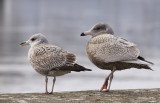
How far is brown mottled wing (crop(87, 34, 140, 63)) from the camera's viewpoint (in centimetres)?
989

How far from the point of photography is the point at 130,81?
2103 cm

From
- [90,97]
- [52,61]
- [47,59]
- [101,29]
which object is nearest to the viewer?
[90,97]

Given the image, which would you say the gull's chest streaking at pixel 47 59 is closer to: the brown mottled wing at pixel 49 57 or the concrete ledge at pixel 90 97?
the brown mottled wing at pixel 49 57

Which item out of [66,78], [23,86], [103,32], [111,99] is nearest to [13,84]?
[23,86]

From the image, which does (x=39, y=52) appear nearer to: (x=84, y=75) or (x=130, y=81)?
(x=130, y=81)

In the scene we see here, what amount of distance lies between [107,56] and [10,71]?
15.4 metres

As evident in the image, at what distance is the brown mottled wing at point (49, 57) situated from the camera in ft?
32.1

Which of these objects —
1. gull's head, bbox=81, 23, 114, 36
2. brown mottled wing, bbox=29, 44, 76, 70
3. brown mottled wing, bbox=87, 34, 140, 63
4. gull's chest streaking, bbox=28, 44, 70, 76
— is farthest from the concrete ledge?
gull's head, bbox=81, 23, 114, 36

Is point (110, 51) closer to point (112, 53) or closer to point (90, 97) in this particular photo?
point (112, 53)

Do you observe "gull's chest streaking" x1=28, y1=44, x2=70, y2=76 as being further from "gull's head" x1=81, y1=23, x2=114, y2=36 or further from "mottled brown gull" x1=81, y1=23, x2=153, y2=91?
"gull's head" x1=81, y1=23, x2=114, y2=36

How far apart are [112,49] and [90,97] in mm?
1121

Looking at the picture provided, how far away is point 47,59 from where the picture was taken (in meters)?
9.95

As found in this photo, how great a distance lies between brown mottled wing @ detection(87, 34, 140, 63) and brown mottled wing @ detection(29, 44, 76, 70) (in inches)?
22.8

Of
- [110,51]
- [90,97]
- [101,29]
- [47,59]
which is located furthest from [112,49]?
[47,59]
